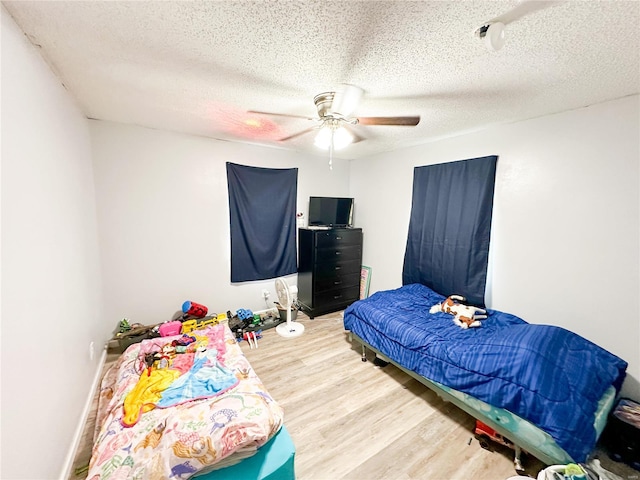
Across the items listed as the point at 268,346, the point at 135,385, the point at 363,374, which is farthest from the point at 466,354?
the point at 135,385

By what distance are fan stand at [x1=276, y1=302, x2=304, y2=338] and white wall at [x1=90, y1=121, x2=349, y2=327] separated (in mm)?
660

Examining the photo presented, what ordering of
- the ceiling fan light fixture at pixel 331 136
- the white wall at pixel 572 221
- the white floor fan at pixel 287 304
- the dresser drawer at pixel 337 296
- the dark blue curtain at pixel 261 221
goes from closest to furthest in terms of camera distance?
the white wall at pixel 572 221
the ceiling fan light fixture at pixel 331 136
the white floor fan at pixel 287 304
the dark blue curtain at pixel 261 221
the dresser drawer at pixel 337 296

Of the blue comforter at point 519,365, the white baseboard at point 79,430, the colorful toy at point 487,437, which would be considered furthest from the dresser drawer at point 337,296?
the white baseboard at point 79,430

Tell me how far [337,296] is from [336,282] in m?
0.23

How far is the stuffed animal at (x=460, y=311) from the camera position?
2254mm

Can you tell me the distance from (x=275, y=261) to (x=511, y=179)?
2920mm

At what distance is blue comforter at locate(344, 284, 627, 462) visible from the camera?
4.38 feet

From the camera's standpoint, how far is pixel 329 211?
3.80 m

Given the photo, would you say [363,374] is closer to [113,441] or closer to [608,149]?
[113,441]

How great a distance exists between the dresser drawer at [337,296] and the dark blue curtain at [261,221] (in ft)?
2.05

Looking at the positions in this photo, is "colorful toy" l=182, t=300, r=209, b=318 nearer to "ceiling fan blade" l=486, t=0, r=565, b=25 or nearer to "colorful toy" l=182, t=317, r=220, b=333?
"colorful toy" l=182, t=317, r=220, b=333

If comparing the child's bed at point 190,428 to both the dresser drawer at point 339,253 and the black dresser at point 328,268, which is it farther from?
the dresser drawer at point 339,253

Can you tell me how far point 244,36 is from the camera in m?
1.21

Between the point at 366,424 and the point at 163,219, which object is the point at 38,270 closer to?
the point at 163,219
